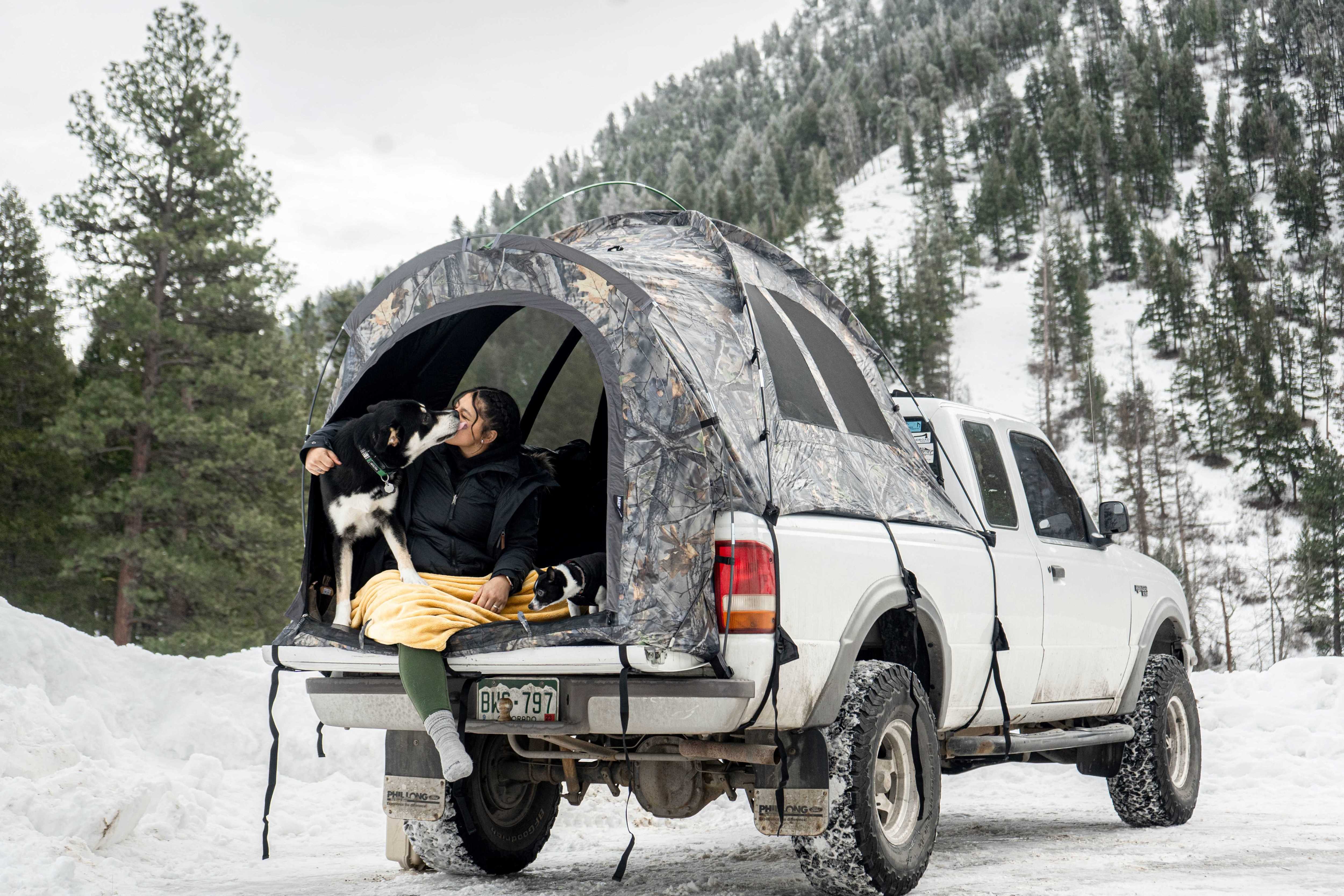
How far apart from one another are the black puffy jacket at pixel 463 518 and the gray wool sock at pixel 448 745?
87 cm

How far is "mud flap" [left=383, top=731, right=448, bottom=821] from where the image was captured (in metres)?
4.64

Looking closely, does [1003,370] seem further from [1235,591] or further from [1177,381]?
[1235,591]

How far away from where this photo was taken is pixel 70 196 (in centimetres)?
2334

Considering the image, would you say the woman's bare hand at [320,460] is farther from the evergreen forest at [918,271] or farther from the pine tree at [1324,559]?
the pine tree at [1324,559]

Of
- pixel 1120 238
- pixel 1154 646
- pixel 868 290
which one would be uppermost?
pixel 1120 238

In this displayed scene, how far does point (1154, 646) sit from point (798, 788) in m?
4.52

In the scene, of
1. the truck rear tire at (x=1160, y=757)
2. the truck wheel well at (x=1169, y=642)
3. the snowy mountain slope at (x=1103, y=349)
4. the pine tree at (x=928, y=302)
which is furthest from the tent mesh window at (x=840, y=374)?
the pine tree at (x=928, y=302)

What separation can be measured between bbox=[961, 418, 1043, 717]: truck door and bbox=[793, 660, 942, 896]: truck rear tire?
40.2 inches

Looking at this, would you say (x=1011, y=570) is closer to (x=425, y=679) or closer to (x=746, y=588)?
(x=746, y=588)

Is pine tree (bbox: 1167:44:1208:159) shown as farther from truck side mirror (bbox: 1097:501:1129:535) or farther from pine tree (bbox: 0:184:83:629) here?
truck side mirror (bbox: 1097:501:1129:535)

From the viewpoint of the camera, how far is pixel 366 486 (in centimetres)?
472


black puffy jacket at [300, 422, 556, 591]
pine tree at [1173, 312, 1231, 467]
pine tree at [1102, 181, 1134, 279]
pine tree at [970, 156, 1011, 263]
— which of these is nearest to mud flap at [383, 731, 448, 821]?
black puffy jacket at [300, 422, 556, 591]

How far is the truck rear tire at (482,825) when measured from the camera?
16.9 feet

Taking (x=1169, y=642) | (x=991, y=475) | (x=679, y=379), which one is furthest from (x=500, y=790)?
(x=1169, y=642)
